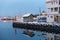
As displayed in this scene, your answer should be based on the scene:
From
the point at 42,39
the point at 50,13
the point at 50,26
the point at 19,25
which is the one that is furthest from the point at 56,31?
the point at 19,25

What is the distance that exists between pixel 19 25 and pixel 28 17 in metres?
3.25

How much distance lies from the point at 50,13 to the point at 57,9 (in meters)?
1.12

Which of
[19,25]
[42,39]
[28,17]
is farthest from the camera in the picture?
[28,17]

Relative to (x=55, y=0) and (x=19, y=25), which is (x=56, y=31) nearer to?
(x=55, y=0)

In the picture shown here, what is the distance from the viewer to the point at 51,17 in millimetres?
22562

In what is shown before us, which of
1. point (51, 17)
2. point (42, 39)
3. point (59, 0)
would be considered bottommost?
point (42, 39)

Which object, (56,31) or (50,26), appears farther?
(50,26)

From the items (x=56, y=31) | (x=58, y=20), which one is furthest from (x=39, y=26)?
(x=56, y=31)

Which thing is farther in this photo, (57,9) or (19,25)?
(19,25)

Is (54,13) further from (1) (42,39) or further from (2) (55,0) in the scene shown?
A: (1) (42,39)

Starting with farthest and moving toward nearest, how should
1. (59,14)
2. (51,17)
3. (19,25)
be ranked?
(19,25)
(51,17)
(59,14)

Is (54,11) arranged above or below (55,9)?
below

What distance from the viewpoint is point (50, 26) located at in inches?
741

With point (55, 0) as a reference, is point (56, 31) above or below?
below
